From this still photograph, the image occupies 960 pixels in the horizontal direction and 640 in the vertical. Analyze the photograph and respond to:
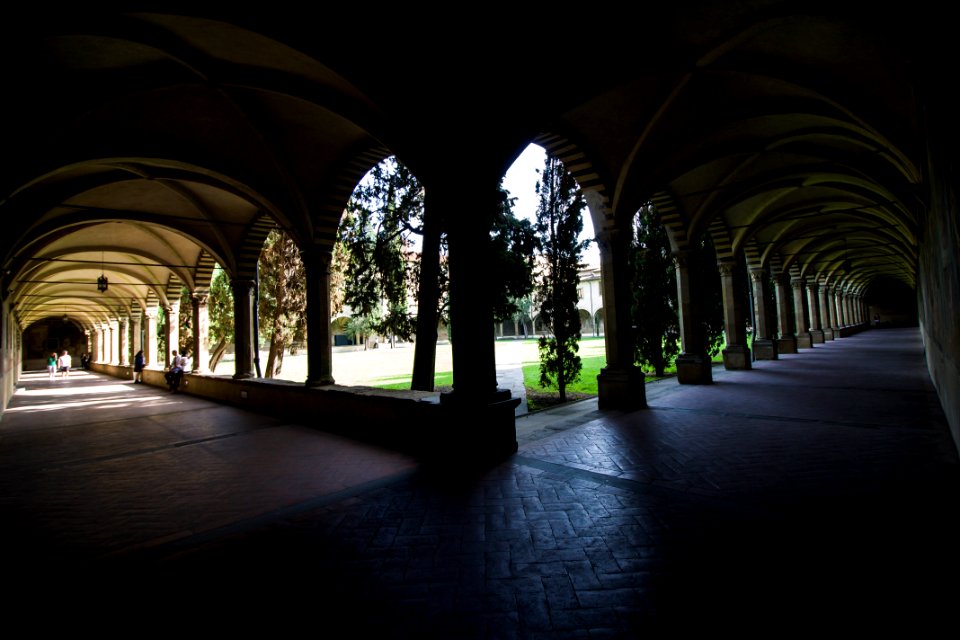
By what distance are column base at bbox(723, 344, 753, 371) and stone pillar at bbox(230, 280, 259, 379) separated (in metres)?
13.7

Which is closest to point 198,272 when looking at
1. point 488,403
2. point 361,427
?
point 361,427

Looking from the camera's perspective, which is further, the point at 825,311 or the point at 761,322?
the point at 825,311

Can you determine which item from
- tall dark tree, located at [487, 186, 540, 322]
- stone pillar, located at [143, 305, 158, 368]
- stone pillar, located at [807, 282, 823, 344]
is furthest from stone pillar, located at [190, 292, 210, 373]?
stone pillar, located at [807, 282, 823, 344]

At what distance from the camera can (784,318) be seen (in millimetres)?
19219

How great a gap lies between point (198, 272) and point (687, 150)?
1419cm

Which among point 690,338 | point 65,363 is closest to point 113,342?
point 65,363

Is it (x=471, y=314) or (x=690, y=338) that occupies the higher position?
(x=471, y=314)

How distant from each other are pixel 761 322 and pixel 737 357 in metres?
3.96

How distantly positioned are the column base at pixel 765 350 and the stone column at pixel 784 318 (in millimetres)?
3182

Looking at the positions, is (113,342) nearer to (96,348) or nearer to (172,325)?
(96,348)

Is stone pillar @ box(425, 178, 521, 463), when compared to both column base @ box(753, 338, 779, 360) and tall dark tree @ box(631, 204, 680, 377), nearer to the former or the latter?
tall dark tree @ box(631, 204, 680, 377)

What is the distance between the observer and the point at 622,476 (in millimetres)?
4578

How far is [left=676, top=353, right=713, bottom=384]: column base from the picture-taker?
1111 cm

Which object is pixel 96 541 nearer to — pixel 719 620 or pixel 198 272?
pixel 719 620
